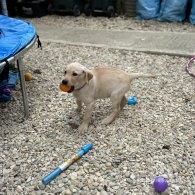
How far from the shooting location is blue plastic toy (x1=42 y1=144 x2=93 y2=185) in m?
2.62

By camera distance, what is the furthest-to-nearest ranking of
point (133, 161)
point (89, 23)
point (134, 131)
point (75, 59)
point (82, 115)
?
1. point (89, 23)
2. point (75, 59)
3. point (82, 115)
4. point (134, 131)
5. point (133, 161)

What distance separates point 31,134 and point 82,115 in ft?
1.99

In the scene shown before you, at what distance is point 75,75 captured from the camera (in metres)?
3.01

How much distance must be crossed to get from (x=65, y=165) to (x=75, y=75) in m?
0.82

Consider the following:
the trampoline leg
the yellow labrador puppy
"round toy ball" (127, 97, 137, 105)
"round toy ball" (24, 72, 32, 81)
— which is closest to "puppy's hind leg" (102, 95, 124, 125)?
the yellow labrador puppy

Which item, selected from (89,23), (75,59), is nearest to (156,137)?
(75,59)

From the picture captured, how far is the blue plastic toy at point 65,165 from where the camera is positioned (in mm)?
2625

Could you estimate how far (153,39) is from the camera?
5.93 meters

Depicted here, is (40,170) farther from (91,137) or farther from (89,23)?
(89,23)

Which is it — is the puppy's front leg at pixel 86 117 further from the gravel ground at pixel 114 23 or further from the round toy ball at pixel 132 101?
the gravel ground at pixel 114 23

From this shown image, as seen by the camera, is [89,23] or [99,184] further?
[89,23]

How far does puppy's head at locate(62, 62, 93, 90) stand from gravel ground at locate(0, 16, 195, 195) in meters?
0.56

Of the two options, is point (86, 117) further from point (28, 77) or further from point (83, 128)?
point (28, 77)

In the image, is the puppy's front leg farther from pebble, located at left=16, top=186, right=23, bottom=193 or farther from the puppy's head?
pebble, located at left=16, top=186, right=23, bottom=193
